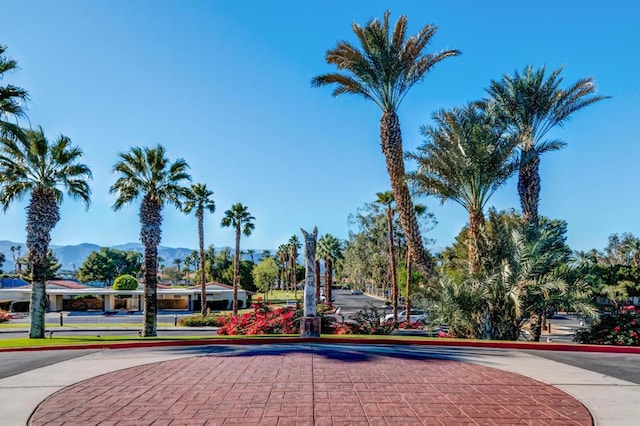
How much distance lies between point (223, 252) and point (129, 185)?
79141 millimetres

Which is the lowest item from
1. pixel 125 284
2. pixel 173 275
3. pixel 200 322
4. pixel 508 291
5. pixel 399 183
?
pixel 200 322

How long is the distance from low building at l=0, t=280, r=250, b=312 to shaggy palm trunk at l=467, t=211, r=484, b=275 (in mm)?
39201

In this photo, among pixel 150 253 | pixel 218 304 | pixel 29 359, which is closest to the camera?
pixel 29 359

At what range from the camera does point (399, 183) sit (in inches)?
867

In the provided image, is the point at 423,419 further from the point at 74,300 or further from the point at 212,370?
the point at 74,300

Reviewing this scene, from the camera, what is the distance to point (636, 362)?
1156 cm

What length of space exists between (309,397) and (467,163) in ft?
47.8

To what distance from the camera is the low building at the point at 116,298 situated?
51.0 m

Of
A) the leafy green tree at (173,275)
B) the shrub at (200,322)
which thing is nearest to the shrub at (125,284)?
the shrub at (200,322)

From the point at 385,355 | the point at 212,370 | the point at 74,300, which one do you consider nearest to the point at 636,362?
the point at 385,355

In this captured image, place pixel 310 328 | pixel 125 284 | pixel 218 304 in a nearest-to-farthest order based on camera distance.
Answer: pixel 310 328 → pixel 125 284 → pixel 218 304

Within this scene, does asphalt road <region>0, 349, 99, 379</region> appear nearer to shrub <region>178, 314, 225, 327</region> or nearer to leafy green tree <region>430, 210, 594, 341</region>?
leafy green tree <region>430, 210, 594, 341</region>

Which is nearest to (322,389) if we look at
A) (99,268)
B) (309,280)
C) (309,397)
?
(309,397)

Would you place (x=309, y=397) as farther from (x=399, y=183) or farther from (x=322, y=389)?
(x=399, y=183)
